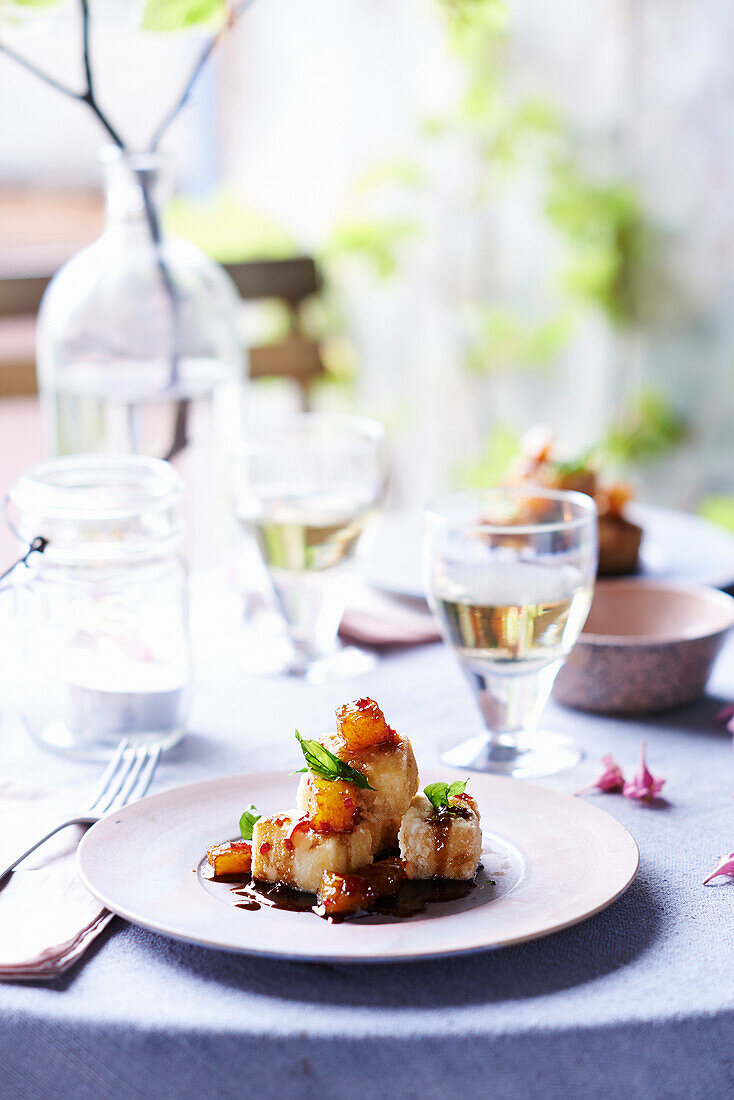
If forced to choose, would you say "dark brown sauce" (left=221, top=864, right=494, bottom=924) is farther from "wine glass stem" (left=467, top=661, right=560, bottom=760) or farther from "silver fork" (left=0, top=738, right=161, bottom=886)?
"wine glass stem" (left=467, top=661, right=560, bottom=760)

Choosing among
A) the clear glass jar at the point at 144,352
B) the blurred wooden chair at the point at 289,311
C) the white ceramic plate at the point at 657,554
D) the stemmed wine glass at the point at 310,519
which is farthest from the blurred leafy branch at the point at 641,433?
the stemmed wine glass at the point at 310,519

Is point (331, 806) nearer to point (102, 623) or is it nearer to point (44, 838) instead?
point (44, 838)

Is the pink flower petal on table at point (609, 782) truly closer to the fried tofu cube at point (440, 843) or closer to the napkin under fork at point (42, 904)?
the fried tofu cube at point (440, 843)

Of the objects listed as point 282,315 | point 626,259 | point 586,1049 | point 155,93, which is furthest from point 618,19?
point 155,93

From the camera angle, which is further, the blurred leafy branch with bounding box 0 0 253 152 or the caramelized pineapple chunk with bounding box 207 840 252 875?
the blurred leafy branch with bounding box 0 0 253 152

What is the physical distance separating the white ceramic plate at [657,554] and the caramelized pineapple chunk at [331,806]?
1.94 feet

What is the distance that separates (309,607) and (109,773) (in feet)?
1.13

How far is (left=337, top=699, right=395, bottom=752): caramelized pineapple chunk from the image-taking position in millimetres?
715

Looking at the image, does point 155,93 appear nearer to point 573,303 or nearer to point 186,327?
point 573,303

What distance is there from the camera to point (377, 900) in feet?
2.19

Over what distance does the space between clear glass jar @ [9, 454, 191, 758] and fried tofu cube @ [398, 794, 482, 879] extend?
0.33 meters

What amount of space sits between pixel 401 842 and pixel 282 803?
126mm

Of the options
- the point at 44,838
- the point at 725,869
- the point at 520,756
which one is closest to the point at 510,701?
the point at 520,756

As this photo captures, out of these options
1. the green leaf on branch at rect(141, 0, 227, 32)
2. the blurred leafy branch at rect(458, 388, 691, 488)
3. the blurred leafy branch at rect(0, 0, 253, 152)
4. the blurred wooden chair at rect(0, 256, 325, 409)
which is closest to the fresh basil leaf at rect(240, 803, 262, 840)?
the blurred leafy branch at rect(0, 0, 253, 152)
